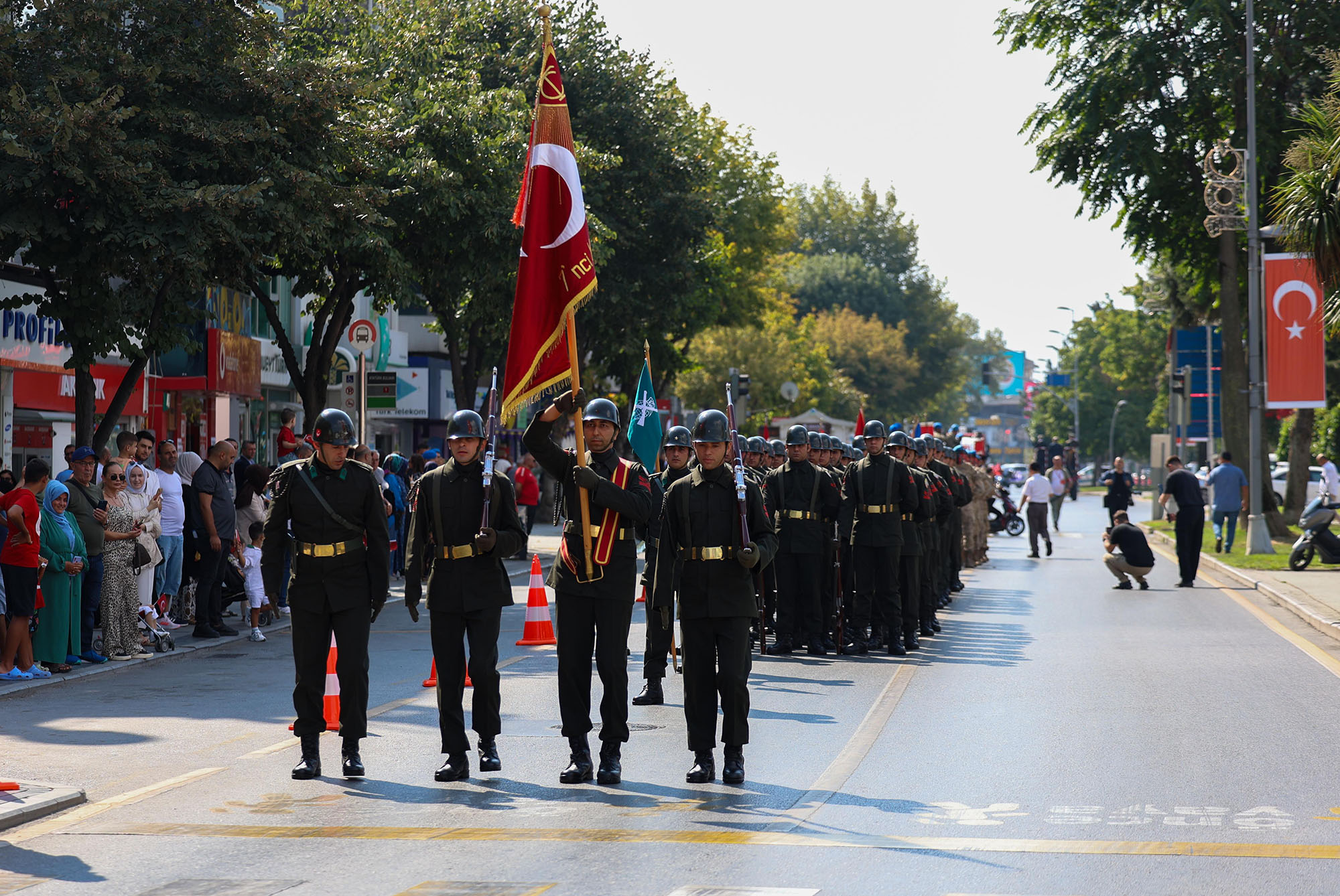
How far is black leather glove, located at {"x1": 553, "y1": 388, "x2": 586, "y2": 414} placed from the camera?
8312 mm

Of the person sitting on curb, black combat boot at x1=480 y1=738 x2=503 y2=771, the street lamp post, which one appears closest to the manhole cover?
black combat boot at x1=480 y1=738 x2=503 y2=771

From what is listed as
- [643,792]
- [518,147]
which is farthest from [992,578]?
[643,792]

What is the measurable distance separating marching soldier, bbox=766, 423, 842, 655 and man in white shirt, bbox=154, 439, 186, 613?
563 centimetres

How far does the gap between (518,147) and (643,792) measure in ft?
57.4

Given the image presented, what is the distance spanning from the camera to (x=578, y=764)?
28.2ft

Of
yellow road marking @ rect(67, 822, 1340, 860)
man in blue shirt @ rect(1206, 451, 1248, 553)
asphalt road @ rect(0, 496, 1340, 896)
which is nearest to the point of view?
asphalt road @ rect(0, 496, 1340, 896)

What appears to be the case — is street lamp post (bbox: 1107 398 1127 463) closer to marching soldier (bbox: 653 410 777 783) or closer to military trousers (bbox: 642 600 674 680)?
military trousers (bbox: 642 600 674 680)

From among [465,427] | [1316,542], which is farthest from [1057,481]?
[465,427]

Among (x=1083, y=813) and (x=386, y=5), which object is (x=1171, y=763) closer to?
(x=1083, y=813)

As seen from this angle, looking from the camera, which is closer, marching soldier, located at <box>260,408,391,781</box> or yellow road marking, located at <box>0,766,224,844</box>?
yellow road marking, located at <box>0,766,224,844</box>

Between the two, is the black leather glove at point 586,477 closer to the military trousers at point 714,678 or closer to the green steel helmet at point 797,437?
the military trousers at point 714,678

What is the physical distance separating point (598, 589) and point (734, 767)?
1186mm

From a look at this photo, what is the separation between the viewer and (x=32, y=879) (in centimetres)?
658

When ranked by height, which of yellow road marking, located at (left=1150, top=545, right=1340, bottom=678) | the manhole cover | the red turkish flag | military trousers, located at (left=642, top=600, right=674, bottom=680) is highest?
the red turkish flag
